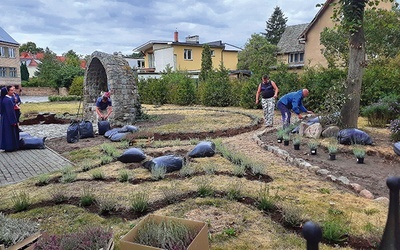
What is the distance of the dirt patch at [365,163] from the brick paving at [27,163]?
491 centimetres

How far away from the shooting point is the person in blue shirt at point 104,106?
1100 centimetres

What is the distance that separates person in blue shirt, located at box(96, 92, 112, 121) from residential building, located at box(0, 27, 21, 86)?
3839 centimetres

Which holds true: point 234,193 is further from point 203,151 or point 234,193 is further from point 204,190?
point 203,151

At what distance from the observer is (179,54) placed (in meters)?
33.7

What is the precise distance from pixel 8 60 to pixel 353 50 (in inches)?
1910

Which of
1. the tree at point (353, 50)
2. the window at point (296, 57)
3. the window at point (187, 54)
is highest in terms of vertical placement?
the window at point (187, 54)

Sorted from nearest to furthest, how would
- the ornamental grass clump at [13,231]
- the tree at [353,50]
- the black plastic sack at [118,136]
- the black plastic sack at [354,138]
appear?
the ornamental grass clump at [13,231]
the black plastic sack at [354,138]
the tree at [353,50]
the black plastic sack at [118,136]

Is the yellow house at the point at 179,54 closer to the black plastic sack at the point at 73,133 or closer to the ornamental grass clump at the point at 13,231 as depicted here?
the black plastic sack at the point at 73,133

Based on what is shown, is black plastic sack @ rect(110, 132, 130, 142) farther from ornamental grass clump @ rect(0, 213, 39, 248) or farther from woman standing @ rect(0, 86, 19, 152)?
ornamental grass clump @ rect(0, 213, 39, 248)

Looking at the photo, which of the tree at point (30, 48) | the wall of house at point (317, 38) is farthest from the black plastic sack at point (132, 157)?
the tree at point (30, 48)

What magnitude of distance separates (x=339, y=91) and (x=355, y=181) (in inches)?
165

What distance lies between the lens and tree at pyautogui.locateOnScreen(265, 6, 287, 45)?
178 ft

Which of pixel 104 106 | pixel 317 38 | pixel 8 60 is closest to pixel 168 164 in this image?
pixel 104 106

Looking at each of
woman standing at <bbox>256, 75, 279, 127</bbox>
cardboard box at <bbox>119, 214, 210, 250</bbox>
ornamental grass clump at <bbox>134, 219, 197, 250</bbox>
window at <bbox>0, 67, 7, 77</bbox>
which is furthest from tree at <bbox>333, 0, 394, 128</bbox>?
window at <bbox>0, 67, 7, 77</bbox>
